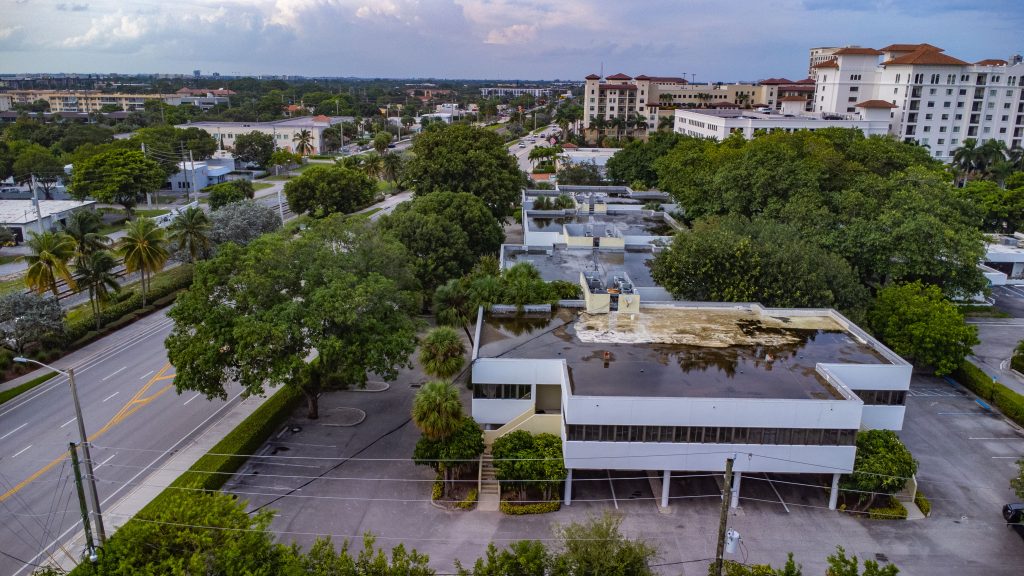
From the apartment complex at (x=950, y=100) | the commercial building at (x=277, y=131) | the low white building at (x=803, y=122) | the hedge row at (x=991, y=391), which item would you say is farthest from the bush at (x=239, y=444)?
the apartment complex at (x=950, y=100)

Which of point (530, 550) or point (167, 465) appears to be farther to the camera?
point (167, 465)

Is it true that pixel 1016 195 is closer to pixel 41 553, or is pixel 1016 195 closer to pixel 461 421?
pixel 461 421

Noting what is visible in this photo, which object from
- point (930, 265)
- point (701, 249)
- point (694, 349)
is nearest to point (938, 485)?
point (694, 349)

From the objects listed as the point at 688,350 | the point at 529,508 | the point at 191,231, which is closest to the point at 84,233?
the point at 191,231

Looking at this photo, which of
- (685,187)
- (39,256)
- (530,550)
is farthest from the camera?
(685,187)

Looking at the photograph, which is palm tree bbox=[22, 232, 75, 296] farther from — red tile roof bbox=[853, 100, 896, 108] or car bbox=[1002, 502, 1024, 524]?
red tile roof bbox=[853, 100, 896, 108]

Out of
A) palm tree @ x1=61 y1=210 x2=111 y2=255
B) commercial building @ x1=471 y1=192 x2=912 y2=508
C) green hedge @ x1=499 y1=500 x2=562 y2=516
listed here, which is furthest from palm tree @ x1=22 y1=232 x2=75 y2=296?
green hedge @ x1=499 y1=500 x2=562 y2=516
